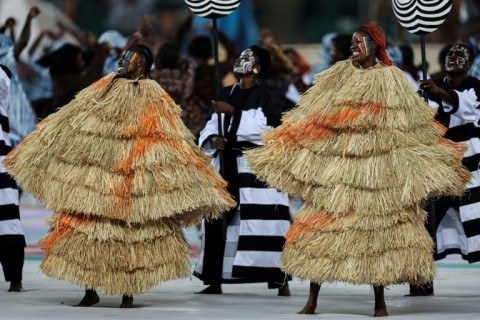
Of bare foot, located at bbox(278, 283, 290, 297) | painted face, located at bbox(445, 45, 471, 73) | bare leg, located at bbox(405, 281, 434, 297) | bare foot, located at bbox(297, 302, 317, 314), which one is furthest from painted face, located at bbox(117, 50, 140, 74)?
bare leg, located at bbox(405, 281, 434, 297)

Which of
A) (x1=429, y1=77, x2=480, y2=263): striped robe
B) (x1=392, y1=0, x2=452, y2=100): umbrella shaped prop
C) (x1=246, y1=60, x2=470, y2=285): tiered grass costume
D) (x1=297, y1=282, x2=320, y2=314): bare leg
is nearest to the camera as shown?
(x1=246, y1=60, x2=470, y2=285): tiered grass costume

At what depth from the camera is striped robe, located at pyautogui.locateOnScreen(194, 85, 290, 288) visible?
13242 mm

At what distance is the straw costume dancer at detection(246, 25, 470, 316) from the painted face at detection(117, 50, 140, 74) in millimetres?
1275

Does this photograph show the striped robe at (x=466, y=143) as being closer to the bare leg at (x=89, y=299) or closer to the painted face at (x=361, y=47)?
the painted face at (x=361, y=47)

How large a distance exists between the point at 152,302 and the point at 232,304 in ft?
1.94

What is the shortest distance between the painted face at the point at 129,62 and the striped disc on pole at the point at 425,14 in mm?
2363

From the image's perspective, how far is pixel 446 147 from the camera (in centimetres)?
1121

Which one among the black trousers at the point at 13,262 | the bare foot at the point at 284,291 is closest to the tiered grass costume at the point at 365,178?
the bare foot at the point at 284,291

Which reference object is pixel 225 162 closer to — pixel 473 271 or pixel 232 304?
pixel 232 304

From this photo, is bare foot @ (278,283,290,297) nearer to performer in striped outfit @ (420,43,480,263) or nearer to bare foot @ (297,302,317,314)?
performer in striped outfit @ (420,43,480,263)

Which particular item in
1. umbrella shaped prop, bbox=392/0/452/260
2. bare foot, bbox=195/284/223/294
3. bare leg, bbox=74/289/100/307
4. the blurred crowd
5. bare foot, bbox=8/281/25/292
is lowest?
bare leg, bbox=74/289/100/307

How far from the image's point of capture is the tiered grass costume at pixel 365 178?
10.9 meters

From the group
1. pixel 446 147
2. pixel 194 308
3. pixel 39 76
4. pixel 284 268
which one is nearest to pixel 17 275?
pixel 194 308

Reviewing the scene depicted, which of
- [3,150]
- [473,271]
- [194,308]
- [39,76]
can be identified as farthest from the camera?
[39,76]
